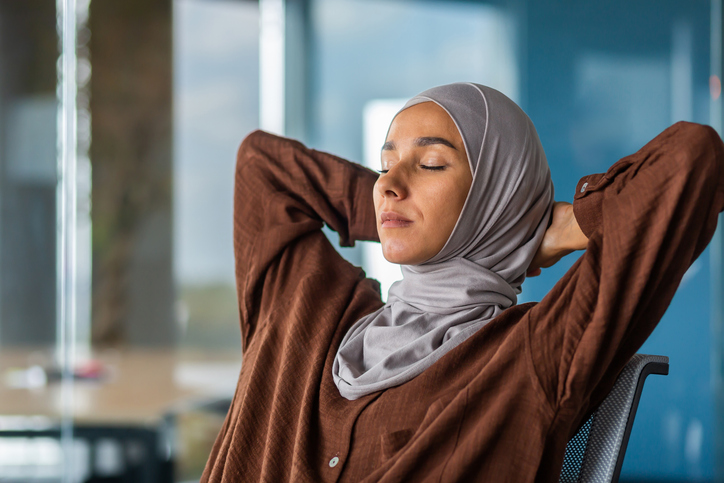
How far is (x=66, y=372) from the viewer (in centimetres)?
266

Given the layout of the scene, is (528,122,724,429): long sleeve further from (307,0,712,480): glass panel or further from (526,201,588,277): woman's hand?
(307,0,712,480): glass panel

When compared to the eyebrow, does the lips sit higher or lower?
lower

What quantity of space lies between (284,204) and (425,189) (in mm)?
360

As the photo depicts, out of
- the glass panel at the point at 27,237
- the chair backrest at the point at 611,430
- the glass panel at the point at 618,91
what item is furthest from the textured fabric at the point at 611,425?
the glass panel at the point at 27,237

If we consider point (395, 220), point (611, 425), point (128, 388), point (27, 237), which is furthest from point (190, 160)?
point (611, 425)

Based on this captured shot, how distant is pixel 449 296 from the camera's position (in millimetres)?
1032

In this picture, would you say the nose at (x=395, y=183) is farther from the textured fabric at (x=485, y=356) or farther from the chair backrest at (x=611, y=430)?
the chair backrest at (x=611, y=430)

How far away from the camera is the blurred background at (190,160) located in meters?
2.61

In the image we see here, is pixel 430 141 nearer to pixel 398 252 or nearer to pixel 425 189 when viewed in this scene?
pixel 425 189

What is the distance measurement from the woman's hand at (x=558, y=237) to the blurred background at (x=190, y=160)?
162 centimetres

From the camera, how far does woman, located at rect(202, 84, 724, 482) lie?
2.66 ft

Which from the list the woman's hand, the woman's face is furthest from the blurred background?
the woman's face

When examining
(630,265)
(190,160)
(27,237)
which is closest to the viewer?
(630,265)

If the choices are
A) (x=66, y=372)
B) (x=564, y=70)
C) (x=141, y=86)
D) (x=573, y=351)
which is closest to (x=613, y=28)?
(x=564, y=70)
